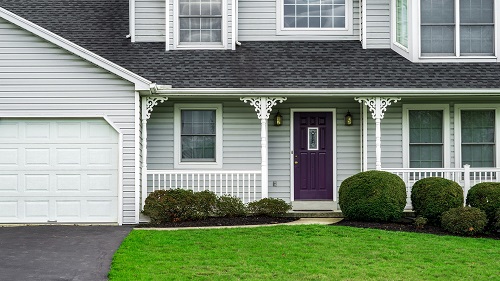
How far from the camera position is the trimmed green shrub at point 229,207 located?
53.5ft

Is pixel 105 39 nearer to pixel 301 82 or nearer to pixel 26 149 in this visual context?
pixel 26 149

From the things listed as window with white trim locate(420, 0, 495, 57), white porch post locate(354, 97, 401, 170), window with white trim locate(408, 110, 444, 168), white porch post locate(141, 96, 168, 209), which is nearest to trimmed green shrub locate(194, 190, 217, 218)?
white porch post locate(141, 96, 168, 209)

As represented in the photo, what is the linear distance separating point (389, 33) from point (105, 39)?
22.7 ft

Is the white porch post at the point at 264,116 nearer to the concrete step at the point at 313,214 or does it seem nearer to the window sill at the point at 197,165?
the concrete step at the point at 313,214

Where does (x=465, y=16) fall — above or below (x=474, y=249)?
above

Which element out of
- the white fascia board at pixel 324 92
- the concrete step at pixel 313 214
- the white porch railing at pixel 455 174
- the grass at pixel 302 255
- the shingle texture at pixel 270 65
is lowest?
the grass at pixel 302 255

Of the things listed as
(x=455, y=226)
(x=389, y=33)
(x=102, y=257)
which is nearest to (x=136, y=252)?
(x=102, y=257)

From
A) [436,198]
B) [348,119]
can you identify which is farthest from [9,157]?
[436,198]

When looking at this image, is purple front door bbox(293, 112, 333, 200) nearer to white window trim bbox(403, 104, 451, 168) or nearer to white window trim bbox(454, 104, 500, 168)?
white window trim bbox(403, 104, 451, 168)

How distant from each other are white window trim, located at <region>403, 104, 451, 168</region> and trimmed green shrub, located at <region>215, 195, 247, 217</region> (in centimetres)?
408

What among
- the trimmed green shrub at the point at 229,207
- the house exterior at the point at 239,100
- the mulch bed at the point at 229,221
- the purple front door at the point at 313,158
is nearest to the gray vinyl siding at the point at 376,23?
the house exterior at the point at 239,100

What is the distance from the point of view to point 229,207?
53.5 ft

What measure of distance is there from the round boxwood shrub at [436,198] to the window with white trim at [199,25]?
6169mm

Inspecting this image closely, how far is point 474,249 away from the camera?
12680 mm
